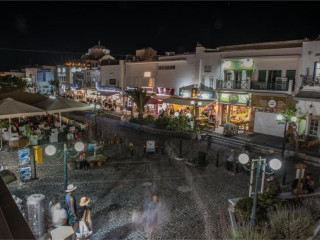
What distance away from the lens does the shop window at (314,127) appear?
18.7 metres

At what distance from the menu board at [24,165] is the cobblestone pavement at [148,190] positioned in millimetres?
381

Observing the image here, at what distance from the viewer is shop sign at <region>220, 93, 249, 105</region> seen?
75.0ft

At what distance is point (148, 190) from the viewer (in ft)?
37.9

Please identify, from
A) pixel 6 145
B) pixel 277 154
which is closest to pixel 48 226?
pixel 6 145

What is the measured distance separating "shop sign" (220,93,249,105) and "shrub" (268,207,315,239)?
1592 centimetres

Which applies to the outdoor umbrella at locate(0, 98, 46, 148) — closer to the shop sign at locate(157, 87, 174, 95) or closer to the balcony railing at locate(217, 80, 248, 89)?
the balcony railing at locate(217, 80, 248, 89)

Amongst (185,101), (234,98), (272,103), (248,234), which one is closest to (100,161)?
(248,234)

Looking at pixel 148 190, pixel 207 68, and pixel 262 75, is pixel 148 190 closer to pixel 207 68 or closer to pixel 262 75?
pixel 262 75

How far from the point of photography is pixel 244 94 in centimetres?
2275

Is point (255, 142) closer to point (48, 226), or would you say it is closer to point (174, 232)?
point (174, 232)

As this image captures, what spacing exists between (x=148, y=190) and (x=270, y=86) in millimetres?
14511

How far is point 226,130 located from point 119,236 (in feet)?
49.1

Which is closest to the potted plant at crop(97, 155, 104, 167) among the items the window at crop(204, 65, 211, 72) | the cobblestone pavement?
the cobblestone pavement

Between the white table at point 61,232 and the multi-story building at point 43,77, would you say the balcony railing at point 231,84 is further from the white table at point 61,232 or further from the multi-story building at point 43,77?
the multi-story building at point 43,77
